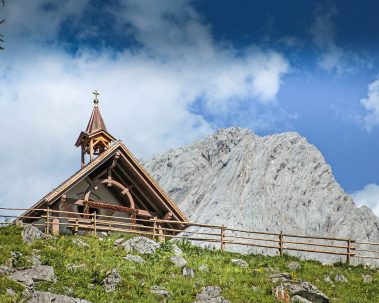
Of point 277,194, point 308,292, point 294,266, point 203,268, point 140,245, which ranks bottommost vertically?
point 308,292

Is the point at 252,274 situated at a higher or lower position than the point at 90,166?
lower

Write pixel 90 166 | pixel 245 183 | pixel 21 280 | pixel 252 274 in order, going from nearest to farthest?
pixel 21 280 < pixel 252 274 < pixel 90 166 < pixel 245 183

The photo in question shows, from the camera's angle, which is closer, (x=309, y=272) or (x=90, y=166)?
(x=309, y=272)

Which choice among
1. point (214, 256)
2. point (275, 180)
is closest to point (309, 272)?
point (214, 256)

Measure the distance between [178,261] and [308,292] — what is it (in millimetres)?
6208

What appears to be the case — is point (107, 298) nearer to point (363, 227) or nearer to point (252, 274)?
point (252, 274)

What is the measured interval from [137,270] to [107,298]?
384 centimetres

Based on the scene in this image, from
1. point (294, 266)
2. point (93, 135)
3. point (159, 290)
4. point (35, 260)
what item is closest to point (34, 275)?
point (35, 260)

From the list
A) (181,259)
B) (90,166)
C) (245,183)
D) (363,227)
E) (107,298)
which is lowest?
(107,298)

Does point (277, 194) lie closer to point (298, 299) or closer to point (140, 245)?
point (140, 245)

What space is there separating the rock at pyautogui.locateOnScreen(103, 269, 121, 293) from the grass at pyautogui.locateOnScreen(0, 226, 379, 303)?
22 centimetres

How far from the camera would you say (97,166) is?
38031 millimetres

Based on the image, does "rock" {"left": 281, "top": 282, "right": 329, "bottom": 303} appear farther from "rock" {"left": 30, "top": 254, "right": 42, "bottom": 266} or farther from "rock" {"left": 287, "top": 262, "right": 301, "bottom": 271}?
"rock" {"left": 30, "top": 254, "right": 42, "bottom": 266}

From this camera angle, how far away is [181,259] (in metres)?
31.6
